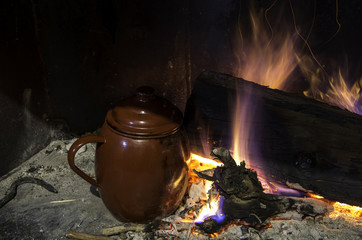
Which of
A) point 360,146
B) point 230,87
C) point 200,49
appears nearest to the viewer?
point 360,146

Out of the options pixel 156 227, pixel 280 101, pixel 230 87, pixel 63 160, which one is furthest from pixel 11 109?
pixel 280 101

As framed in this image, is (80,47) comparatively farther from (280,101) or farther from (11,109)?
(280,101)

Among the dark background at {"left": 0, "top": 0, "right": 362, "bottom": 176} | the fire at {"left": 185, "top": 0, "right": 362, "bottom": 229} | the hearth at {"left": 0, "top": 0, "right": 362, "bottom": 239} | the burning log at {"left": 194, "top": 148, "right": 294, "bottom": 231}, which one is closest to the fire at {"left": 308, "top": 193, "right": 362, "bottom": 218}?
the hearth at {"left": 0, "top": 0, "right": 362, "bottom": 239}

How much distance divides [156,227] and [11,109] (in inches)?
58.6

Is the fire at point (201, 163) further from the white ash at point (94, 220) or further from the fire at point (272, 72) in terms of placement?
the white ash at point (94, 220)

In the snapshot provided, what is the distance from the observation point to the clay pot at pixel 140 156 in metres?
1.94

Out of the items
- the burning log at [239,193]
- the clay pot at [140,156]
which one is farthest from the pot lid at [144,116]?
the burning log at [239,193]

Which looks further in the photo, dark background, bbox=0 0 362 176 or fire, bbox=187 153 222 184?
fire, bbox=187 153 222 184

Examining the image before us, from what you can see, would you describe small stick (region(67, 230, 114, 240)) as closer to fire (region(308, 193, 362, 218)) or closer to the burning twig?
the burning twig

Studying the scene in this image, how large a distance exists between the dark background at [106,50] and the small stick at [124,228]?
115cm

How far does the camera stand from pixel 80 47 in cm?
288

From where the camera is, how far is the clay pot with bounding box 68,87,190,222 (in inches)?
76.4

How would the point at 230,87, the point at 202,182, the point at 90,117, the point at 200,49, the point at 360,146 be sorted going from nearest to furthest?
the point at 360,146, the point at 230,87, the point at 202,182, the point at 200,49, the point at 90,117

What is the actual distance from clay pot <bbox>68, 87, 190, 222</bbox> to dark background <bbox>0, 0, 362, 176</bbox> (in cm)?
95
